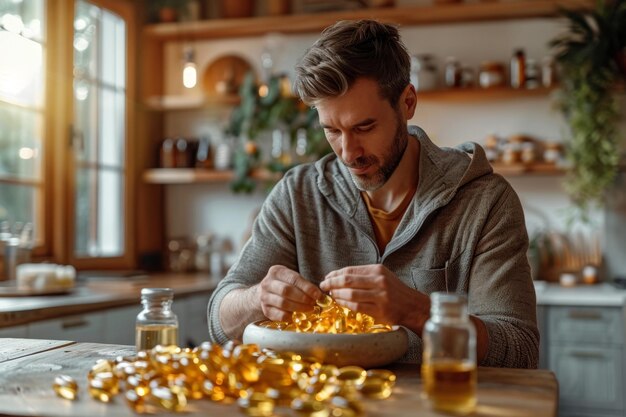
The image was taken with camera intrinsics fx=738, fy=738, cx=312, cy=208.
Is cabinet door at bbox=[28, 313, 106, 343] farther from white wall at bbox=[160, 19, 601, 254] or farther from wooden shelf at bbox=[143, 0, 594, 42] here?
wooden shelf at bbox=[143, 0, 594, 42]

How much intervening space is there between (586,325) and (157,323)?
2.75m

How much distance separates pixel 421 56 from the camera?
4.36 m

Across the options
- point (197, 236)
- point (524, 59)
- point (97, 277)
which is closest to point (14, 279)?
point (97, 277)

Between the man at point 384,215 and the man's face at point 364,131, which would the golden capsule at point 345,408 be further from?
the man's face at point 364,131

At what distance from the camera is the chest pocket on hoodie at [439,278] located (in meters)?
1.74

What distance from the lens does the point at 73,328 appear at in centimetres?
279

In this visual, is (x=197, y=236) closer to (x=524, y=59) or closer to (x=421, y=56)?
(x=421, y=56)

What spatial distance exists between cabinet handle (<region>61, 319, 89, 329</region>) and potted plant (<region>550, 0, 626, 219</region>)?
2.64m

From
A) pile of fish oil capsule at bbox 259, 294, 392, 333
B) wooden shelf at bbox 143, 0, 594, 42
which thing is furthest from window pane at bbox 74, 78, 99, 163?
pile of fish oil capsule at bbox 259, 294, 392, 333

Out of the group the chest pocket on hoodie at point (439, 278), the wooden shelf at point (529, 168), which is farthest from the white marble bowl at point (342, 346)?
the wooden shelf at point (529, 168)

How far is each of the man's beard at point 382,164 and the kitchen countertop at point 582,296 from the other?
2.05 metres

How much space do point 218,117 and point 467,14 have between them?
68.2 inches

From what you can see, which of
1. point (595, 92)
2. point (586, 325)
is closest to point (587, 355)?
point (586, 325)

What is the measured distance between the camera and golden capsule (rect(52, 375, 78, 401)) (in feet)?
3.59
